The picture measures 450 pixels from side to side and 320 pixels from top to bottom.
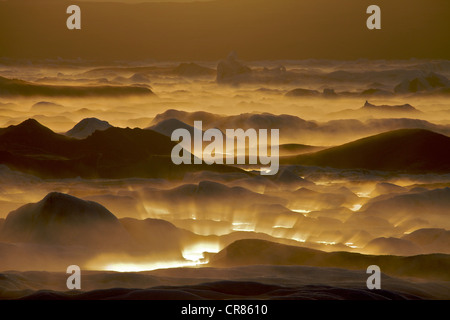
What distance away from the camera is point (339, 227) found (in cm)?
2542

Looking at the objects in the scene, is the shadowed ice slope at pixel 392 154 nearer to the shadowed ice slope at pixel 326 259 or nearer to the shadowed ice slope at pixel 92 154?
the shadowed ice slope at pixel 92 154

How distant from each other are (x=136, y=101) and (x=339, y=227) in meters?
32.4

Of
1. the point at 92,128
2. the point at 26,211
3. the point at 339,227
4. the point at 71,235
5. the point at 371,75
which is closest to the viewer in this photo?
the point at 71,235

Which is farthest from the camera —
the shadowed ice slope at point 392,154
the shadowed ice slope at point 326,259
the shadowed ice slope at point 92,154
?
the shadowed ice slope at point 392,154

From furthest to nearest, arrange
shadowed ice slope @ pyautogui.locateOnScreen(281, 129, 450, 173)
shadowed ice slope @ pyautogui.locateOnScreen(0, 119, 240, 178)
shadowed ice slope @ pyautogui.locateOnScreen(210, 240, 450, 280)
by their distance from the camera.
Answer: shadowed ice slope @ pyautogui.locateOnScreen(281, 129, 450, 173) < shadowed ice slope @ pyautogui.locateOnScreen(0, 119, 240, 178) < shadowed ice slope @ pyautogui.locateOnScreen(210, 240, 450, 280)

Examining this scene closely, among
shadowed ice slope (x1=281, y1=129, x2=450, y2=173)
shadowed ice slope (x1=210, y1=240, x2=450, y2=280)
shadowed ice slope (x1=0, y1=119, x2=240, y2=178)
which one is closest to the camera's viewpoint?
shadowed ice slope (x1=210, y1=240, x2=450, y2=280)

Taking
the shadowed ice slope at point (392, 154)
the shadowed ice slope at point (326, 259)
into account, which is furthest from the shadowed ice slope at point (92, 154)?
the shadowed ice slope at point (326, 259)

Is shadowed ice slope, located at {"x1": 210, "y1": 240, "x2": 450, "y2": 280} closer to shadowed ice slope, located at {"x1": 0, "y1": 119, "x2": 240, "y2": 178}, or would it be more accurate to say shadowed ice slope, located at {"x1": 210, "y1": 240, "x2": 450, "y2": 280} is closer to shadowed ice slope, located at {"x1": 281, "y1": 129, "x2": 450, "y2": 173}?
shadowed ice slope, located at {"x1": 0, "y1": 119, "x2": 240, "y2": 178}

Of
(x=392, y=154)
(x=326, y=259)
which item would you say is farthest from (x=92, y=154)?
(x=326, y=259)

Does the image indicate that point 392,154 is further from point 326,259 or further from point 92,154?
point 326,259

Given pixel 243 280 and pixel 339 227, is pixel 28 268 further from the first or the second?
pixel 339 227

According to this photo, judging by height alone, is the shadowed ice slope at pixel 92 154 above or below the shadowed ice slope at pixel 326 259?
above

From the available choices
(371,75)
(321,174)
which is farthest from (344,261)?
(371,75)

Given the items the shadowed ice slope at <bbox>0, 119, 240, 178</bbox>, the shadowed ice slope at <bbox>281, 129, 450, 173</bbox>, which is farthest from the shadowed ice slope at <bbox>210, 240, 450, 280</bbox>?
the shadowed ice slope at <bbox>281, 129, 450, 173</bbox>
